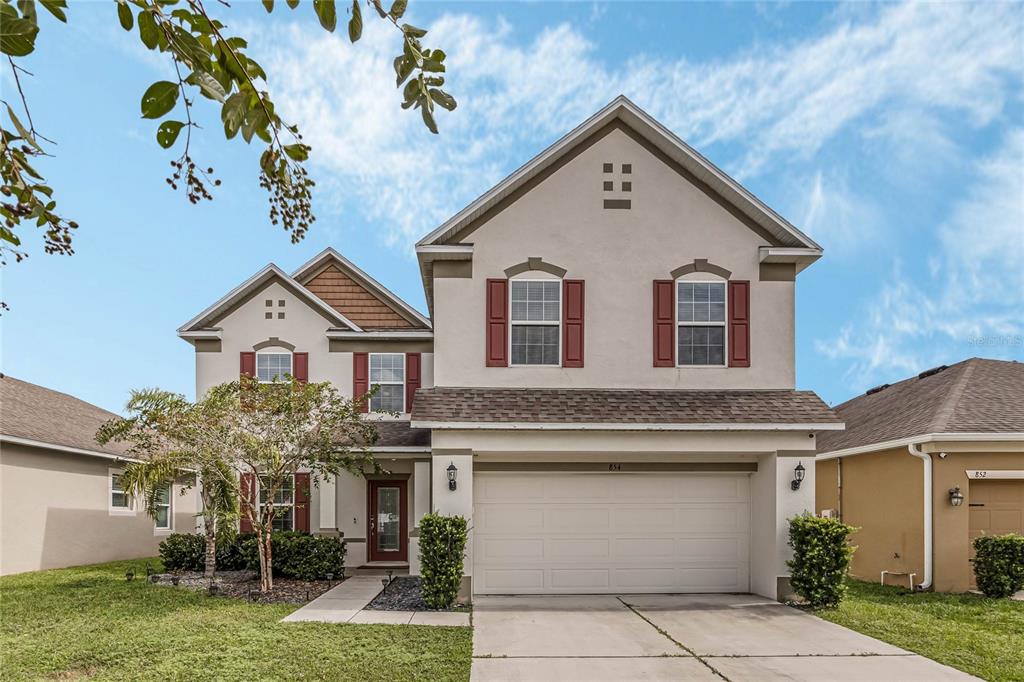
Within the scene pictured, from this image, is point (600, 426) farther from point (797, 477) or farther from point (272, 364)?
point (272, 364)

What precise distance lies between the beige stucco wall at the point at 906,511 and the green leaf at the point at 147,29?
39.1 ft

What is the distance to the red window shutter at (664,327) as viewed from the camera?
12875 mm

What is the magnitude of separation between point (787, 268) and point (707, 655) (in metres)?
7.25

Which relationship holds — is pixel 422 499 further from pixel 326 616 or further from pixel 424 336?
pixel 326 616

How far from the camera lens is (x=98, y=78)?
150 inches

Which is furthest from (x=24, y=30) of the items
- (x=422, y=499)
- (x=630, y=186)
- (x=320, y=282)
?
(x=320, y=282)

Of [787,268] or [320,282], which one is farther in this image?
[320,282]

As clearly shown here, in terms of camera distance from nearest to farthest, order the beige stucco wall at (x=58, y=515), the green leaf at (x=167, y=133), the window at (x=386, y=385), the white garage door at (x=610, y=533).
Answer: the green leaf at (x=167, y=133), the white garage door at (x=610, y=533), the beige stucco wall at (x=58, y=515), the window at (x=386, y=385)

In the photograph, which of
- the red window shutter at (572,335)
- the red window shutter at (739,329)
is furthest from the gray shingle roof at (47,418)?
the red window shutter at (739,329)

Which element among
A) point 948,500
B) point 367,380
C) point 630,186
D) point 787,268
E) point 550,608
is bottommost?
point 550,608

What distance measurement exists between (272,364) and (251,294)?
1.72 m

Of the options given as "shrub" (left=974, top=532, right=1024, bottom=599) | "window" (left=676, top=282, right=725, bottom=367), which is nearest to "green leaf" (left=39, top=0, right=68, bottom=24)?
"window" (left=676, top=282, right=725, bottom=367)

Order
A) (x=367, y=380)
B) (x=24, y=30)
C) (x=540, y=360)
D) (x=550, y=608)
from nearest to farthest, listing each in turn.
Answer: (x=24, y=30), (x=550, y=608), (x=540, y=360), (x=367, y=380)

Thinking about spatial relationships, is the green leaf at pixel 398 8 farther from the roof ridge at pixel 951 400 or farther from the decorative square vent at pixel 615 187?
the roof ridge at pixel 951 400
